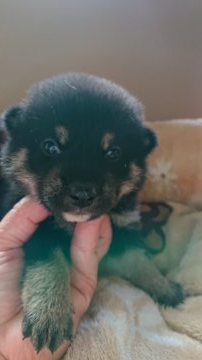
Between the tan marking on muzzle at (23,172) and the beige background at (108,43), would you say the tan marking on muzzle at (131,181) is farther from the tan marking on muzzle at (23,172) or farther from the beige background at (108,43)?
the beige background at (108,43)

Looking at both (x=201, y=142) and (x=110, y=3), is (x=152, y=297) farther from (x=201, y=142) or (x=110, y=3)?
(x=110, y=3)

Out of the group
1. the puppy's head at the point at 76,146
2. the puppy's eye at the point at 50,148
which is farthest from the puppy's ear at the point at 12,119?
the puppy's eye at the point at 50,148

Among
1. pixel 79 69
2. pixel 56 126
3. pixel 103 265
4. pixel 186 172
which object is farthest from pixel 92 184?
pixel 79 69

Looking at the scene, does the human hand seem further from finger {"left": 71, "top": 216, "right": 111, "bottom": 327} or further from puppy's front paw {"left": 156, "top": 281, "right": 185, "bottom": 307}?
puppy's front paw {"left": 156, "top": 281, "right": 185, "bottom": 307}

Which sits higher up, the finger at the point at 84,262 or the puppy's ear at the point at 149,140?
the puppy's ear at the point at 149,140

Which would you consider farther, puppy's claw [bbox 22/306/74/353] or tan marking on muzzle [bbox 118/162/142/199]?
tan marking on muzzle [bbox 118/162/142/199]

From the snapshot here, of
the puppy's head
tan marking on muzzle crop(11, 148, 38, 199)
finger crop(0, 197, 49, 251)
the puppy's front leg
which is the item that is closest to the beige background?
the puppy's head

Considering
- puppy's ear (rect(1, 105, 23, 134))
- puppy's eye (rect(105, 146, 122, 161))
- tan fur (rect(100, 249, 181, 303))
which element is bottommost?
tan fur (rect(100, 249, 181, 303))
